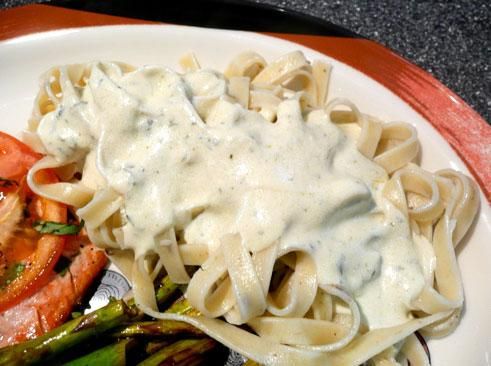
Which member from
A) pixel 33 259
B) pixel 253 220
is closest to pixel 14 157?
pixel 33 259

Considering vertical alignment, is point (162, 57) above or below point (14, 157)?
above

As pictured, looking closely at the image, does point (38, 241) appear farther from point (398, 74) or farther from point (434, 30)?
point (434, 30)

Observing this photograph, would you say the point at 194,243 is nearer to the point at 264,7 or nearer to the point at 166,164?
the point at 166,164

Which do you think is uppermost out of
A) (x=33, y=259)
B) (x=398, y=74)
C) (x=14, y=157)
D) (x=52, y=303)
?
(x=398, y=74)

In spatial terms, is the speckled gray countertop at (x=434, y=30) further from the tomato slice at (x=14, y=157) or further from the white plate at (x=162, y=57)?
the tomato slice at (x=14, y=157)

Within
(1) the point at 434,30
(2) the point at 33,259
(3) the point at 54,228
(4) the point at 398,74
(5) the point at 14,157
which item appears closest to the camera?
(2) the point at 33,259

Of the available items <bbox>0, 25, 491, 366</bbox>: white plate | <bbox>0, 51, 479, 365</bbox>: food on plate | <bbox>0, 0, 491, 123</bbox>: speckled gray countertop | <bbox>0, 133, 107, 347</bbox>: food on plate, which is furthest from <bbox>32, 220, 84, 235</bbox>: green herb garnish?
<bbox>0, 0, 491, 123</bbox>: speckled gray countertop

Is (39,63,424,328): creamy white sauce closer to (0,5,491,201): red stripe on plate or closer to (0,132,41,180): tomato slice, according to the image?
(0,132,41,180): tomato slice

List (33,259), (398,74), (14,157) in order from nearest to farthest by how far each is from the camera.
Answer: (33,259) < (14,157) < (398,74)
